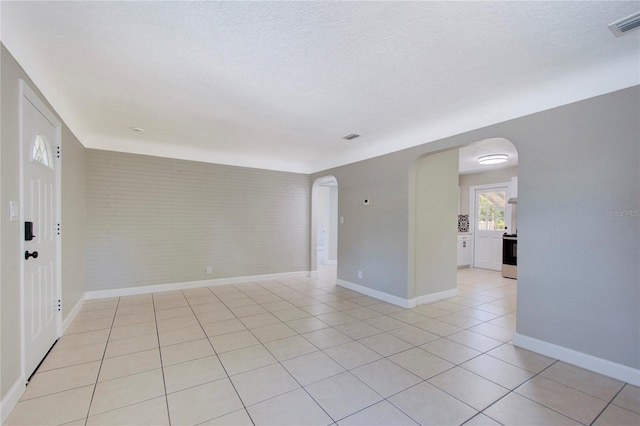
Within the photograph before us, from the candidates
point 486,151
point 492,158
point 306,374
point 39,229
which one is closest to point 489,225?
point 492,158

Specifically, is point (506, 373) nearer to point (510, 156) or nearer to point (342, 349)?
point (342, 349)

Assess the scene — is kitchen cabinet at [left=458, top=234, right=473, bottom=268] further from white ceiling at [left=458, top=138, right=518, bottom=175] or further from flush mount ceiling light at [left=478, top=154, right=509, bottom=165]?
flush mount ceiling light at [left=478, top=154, right=509, bottom=165]

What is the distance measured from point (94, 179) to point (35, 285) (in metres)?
2.67

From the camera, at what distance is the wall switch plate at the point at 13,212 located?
6.29 ft

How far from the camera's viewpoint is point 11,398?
6.13ft

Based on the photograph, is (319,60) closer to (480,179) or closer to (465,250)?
(480,179)

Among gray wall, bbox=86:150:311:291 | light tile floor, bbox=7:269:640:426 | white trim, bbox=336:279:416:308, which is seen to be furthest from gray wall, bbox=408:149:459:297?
gray wall, bbox=86:150:311:291

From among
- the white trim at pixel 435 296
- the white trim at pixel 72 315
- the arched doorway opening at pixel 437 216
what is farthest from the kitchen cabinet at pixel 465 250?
the white trim at pixel 72 315

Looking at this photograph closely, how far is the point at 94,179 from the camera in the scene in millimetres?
4484

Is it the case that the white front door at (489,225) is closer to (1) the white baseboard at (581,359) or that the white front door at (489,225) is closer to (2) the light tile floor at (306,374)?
(2) the light tile floor at (306,374)

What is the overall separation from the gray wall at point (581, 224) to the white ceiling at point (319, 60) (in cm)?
24

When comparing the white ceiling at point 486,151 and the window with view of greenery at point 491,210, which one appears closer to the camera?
the white ceiling at point 486,151

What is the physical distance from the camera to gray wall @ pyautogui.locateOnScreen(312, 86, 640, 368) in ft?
7.59

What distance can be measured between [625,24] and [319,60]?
206 cm
